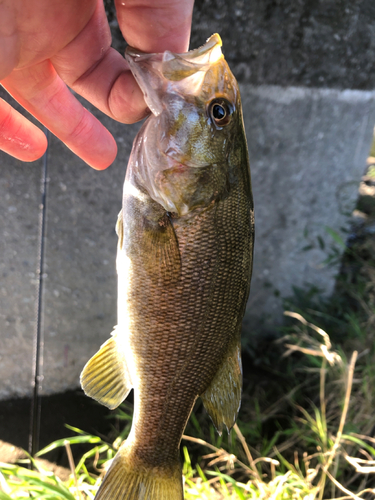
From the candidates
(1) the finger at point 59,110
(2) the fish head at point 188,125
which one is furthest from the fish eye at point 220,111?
(1) the finger at point 59,110

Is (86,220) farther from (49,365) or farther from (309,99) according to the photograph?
(309,99)

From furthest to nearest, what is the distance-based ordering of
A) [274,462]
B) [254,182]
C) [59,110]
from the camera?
[254,182] < [274,462] < [59,110]

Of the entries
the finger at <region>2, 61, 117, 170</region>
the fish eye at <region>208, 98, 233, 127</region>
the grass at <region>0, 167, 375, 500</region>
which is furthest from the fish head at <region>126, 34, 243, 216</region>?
the grass at <region>0, 167, 375, 500</region>

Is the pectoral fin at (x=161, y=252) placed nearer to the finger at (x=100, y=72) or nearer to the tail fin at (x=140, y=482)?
the finger at (x=100, y=72)

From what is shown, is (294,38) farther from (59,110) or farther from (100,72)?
(59,110)

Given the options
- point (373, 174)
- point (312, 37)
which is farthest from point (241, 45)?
point (373, 174)

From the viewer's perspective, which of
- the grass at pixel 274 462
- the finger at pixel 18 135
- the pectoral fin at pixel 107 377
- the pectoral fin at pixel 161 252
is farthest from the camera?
the grass at pixel 274 462

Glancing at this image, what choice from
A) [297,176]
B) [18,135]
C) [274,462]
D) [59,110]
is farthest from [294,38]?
[274,462]
